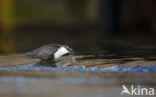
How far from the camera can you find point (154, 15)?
7.65 metres

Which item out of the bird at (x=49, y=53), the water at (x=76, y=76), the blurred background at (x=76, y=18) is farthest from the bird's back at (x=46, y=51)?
the blurred background at (x=76, y=18)

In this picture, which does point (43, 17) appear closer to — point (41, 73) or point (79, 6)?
point (79, 6)

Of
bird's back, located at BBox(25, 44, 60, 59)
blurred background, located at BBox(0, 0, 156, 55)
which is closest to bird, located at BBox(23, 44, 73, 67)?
bird's back, located at BBox(25, 44, 60, 59)

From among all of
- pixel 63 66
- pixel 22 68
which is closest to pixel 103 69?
pixel 63 66

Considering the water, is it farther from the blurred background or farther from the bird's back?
the blurred background

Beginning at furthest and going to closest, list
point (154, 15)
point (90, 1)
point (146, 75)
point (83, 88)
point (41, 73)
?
point (90, 1)
point (154, 15)
point (41, 73)
point (146, 75)
point (83, 88)

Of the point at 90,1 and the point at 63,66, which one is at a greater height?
the point at 90,1

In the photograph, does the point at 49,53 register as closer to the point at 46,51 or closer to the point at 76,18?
the point at 46,51

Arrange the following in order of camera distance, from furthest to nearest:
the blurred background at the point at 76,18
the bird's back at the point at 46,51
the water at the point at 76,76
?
the blurred background at the point at 76,18 → the bird's back at the point at 46,51 → the water at the point at 76,76

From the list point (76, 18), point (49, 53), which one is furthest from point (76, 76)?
point (76, 18)

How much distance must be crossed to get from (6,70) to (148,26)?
5.04m

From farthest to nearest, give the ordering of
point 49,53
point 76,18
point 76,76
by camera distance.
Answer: point 76,18, point 49,53, point 76,76

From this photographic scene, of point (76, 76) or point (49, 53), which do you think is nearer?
point (76, 76)

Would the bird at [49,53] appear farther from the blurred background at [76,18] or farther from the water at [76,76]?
the blurred background at [76,18]
